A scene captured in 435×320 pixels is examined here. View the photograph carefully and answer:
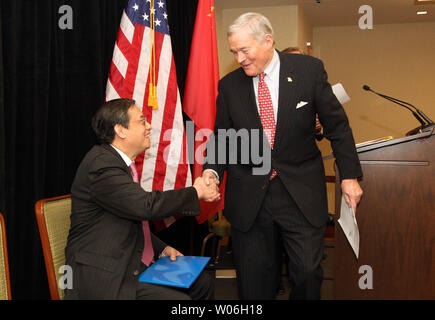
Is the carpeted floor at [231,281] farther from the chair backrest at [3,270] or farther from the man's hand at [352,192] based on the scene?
the chair backrest at [3,270]

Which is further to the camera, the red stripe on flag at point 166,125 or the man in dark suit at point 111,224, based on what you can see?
the red stripe on flag at point 166,125

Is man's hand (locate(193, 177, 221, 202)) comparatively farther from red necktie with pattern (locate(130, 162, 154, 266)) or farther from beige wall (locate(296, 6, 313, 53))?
beige wall (locate(296, 6, 313, 53))

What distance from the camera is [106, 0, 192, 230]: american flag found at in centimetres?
269

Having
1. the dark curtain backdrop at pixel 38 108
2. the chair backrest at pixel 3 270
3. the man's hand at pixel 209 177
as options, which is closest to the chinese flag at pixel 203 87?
the dark curtain backdrop at pixel 38 108

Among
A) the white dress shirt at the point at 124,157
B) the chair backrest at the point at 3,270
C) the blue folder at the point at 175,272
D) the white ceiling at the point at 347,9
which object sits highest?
the white ceiling at the point at 347,9

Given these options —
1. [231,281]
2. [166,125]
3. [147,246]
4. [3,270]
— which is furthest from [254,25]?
[231,281]

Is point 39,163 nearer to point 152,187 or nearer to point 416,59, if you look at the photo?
point 152,187

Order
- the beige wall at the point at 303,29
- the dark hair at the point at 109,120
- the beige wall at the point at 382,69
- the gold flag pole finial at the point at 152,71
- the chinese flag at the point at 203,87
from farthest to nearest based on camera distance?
1. the beige wall at the point at 382,69
2. the beige wall at the point at 303,29
3. the chinese flag at the point at 203,87
4. the gold flag pole finial at the point at 152,71
5. the dark hair at the point at 109,120

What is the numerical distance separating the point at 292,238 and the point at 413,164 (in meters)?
0.81

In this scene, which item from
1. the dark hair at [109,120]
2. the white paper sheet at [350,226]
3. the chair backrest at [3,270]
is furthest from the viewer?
the white paper sheet at [350,226]

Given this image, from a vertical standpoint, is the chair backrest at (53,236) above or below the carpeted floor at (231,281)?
above

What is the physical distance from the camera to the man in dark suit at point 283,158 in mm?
1860

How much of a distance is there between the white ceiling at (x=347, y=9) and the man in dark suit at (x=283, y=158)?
157 inches

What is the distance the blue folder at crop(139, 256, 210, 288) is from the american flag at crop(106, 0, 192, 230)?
111 centimetres
